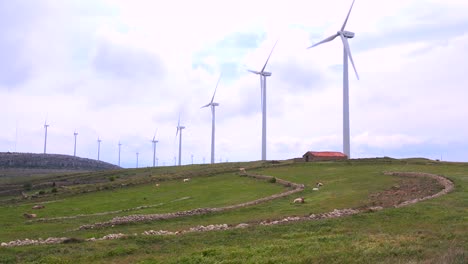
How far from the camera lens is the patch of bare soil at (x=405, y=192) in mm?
33666

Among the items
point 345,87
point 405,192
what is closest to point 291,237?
point 405,192

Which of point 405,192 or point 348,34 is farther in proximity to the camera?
point 348,34

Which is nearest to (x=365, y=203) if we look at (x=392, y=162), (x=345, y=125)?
(x=392, y=162)

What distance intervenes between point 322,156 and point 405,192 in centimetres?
4997

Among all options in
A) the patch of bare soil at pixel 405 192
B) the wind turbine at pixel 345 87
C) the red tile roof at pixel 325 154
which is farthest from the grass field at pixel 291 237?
the red tile roof at pixel 325 154

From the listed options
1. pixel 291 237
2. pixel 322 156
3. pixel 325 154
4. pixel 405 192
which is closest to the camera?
pixel 291 237

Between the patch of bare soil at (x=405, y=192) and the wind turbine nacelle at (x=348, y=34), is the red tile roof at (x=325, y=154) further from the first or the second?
the patch of bare soil at (x=405, y=192)

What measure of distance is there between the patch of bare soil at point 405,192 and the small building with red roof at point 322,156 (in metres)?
40.0

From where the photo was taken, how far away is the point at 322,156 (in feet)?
288

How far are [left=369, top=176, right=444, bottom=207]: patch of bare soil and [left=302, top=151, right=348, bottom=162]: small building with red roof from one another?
131 feet

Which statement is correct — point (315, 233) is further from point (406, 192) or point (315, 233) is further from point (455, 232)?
point (406, 192)

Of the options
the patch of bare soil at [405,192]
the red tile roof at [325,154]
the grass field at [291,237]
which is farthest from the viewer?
the red tile roof at [325,154]

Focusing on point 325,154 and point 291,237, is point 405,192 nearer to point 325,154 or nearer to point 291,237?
point 291,237

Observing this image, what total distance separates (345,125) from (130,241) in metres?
65.6
